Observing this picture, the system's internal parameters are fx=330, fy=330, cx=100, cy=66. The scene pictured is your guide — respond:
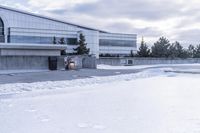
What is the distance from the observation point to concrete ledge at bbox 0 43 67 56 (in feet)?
99.5

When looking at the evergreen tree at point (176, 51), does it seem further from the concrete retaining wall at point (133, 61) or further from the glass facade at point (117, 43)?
the glass facade at point (117, 43)

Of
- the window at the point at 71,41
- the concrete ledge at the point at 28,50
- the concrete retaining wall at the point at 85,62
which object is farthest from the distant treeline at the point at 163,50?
the concrete ledge at the point at 28,50

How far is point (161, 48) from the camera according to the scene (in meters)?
82.2

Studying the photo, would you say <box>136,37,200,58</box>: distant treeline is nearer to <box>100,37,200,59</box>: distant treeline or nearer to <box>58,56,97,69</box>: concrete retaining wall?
<box>100,37,200,59</box>: distant treeline

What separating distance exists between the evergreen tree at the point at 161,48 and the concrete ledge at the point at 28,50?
164 ft

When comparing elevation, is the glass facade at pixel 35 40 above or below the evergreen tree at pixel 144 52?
above

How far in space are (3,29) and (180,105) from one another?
201 feet

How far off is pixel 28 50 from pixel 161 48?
5507 centimetres

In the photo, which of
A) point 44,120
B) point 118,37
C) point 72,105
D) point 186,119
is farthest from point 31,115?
point 118,37

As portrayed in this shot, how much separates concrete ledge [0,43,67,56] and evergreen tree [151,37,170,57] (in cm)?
5008

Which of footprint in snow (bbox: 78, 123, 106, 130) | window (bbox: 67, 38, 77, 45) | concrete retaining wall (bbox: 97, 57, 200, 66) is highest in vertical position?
window (bbox: 67, 38, 77, 45)

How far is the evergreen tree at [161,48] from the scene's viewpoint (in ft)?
267

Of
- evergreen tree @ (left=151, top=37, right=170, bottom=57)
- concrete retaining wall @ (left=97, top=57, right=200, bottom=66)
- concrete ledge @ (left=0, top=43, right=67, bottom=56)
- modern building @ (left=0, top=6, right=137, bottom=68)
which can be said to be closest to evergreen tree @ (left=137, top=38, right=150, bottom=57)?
evergreen tree @ (left=151, top=37, right=170, bottom=57)

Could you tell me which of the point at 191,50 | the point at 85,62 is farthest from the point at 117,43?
the point at 85,62
